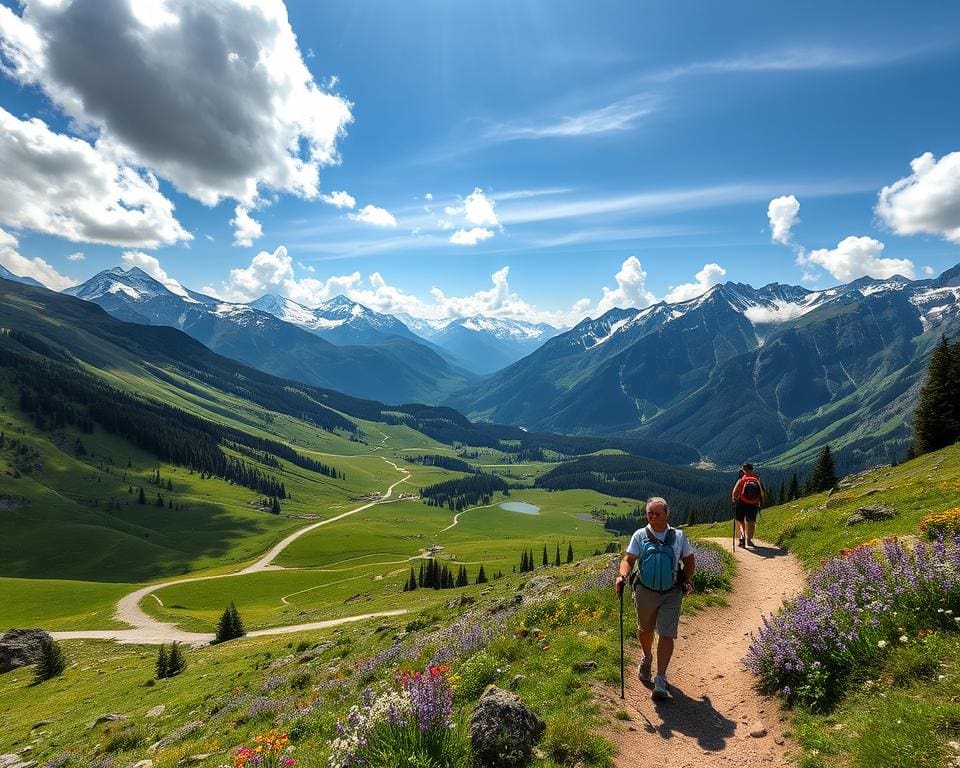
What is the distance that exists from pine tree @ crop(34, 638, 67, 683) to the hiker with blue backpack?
58752 millimetres

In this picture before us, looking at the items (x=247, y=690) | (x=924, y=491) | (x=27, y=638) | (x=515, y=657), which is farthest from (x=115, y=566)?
(x=924, y=491)

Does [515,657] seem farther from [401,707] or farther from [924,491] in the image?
[924,491]

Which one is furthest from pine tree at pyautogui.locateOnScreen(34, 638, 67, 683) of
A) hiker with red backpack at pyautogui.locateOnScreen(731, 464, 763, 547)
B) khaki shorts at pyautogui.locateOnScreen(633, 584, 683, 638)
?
hiker with red backpack at pyautogui.locateOnScreen(731, 464, 763, 547)

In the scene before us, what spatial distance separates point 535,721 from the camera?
9148mm

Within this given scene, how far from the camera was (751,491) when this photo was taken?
2492 centimetres

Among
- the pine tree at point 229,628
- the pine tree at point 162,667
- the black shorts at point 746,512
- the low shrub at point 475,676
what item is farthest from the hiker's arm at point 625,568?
the pine tree at point 229,628

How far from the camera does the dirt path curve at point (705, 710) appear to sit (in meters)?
9.02

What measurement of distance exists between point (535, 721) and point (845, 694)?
5.97 meters

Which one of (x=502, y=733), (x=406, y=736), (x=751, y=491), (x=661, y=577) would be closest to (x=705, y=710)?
(x=661, y=577)

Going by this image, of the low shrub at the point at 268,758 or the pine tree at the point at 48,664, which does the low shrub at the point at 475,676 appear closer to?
the low shrub at the point at 268,758

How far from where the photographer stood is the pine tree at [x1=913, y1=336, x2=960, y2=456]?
66.5 meters

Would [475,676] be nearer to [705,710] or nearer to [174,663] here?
[705,710]

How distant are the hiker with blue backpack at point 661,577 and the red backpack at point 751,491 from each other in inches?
642

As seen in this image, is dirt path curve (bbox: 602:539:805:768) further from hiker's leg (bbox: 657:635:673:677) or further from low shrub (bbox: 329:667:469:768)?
low shrub (bbox: 329:667:469:768)
